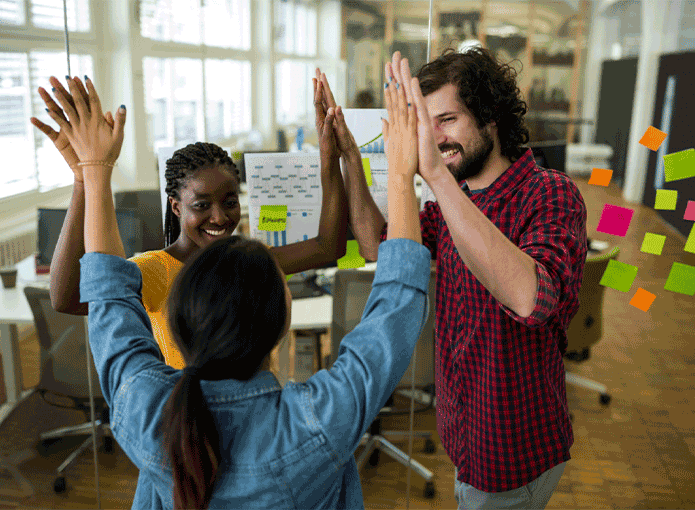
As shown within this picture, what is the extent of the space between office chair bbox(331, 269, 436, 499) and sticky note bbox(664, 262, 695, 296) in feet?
3.07

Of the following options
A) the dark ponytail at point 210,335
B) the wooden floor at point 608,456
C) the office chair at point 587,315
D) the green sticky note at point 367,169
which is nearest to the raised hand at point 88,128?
the dark ponytail at point 210,335

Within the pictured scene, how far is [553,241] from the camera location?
1041 millimetres

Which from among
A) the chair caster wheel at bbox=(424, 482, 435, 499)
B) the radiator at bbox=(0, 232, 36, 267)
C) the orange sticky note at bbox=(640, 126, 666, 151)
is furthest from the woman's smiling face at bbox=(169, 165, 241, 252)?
the radiator at bbox=(0, 232, 36, 267)

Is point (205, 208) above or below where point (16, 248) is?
above

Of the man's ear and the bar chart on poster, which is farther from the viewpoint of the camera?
the bar chart on poster

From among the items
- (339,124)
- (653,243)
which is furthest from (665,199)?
(339,124)

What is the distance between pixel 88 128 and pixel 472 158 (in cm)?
78

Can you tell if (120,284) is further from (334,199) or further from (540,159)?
(540,159)

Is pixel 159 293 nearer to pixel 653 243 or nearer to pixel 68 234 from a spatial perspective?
pixel 68 234

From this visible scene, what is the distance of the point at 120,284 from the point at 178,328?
6.0 inches

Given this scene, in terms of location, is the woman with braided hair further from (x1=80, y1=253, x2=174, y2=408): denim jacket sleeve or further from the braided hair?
(x1=80, y1=253, x2=174, y2=408): denim jacket sleeve

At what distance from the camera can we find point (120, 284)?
0.83 metres

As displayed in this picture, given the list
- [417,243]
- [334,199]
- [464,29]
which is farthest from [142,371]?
[464,29]

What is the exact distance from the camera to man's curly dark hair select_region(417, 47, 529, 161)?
1.25 meters
